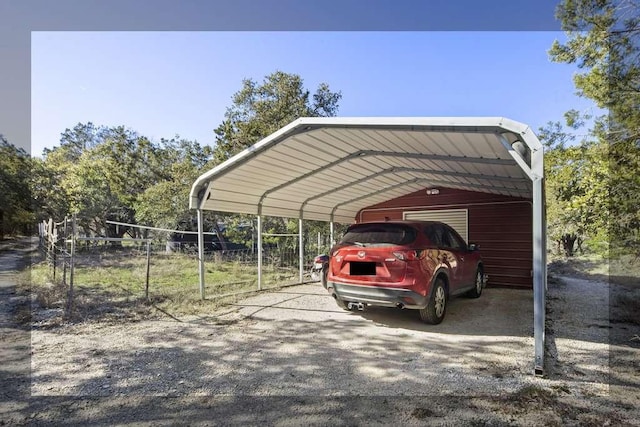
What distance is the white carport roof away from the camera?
14.5ft

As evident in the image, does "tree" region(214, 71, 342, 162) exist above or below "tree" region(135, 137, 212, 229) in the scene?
above

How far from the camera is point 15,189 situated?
2386 cm

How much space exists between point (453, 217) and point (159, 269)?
9737 millimetres

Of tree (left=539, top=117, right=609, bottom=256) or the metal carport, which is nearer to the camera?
the metal carport

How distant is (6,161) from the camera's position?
79.6ft

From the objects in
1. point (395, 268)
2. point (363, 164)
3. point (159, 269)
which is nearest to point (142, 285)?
point (159, 269)

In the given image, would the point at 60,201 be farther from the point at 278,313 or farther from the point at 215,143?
the point at 278,313

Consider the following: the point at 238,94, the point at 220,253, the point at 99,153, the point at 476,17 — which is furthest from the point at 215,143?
the point at 476,17

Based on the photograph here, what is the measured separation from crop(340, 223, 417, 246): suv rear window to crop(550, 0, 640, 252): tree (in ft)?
15.0

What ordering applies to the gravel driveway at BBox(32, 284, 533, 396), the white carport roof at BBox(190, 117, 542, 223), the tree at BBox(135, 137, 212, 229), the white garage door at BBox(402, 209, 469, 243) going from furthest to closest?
the tree at BBox(135, 137, 212, 229) → the white garage door at BBox(402, 209, 469, 243) → the white carport roof at BBox(190, 117, 542, 223) → the gravel driveway at BBox(32, 284, 533, 396)

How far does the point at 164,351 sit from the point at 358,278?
9.27ft

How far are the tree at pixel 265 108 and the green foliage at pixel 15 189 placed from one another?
51.0 ft

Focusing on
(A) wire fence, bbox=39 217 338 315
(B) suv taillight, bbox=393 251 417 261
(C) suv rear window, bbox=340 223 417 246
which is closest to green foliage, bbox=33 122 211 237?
(A) wire fence, bbox=39 217 338 315

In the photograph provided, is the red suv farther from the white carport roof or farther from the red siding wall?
the red siding wall
